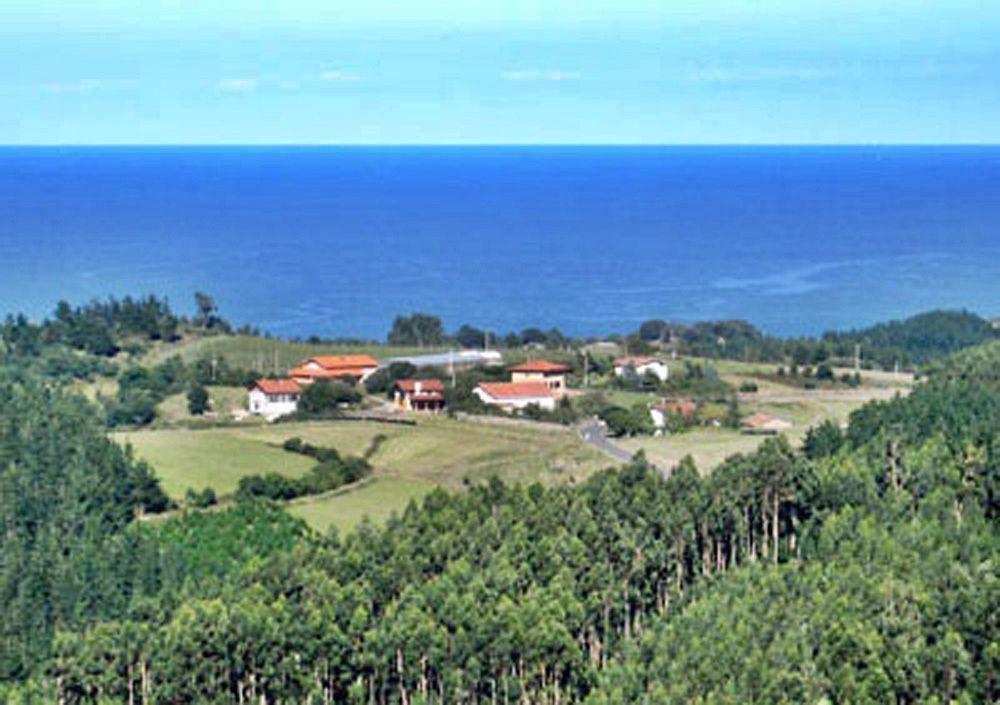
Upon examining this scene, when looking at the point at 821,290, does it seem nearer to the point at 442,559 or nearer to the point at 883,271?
the point at 883,271

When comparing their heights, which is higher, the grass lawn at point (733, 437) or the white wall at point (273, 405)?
the grass lawn at point (733, 437)

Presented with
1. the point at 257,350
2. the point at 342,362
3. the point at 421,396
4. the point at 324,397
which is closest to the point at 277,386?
→ the point at 324,397

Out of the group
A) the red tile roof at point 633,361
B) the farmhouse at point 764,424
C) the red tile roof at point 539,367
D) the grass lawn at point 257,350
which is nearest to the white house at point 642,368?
the red tile roof at point 633,361

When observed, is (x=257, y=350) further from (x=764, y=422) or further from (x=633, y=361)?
(x=764, y=422)

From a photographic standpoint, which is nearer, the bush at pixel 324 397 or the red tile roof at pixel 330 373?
the bush at pixel 324 397

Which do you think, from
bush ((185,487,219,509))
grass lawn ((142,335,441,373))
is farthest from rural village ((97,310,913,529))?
grass lawn ((142,335,441,373))

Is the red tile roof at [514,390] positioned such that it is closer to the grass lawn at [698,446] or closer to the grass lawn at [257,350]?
the grass lawn at [698,446]
